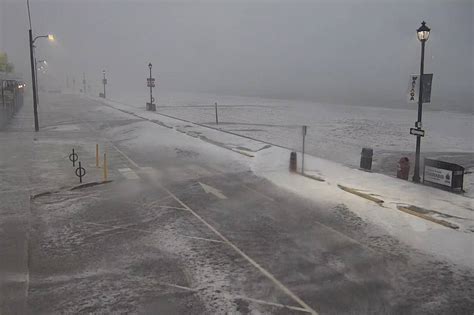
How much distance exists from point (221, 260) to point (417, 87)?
12.8 meters

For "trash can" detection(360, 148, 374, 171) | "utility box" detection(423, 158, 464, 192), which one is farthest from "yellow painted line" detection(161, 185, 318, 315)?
"trash can" detection(360, 148, 374, 171)

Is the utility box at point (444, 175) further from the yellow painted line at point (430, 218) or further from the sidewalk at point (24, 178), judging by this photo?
the sidewalk at point (24, 178)

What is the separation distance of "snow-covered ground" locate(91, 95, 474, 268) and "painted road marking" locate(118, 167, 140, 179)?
529 centimetres

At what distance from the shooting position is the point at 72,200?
44.8 ft

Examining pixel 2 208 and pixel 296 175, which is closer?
pixel 2 208

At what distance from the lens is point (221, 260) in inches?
357

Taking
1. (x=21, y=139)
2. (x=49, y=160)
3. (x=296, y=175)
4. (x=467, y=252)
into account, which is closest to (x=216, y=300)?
(x=467, y=252)

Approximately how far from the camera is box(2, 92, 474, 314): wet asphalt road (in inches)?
289

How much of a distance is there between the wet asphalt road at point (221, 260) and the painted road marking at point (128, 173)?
2.72 metres

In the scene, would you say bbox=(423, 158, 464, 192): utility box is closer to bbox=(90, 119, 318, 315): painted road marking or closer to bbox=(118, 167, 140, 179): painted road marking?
bbox=(90, 119, 318, 315): painted road marking

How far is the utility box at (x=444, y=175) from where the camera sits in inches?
Result: 601

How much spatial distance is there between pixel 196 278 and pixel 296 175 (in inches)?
404

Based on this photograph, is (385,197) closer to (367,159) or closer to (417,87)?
(367,159)

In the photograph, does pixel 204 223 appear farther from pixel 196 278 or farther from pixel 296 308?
pixel 296 308
